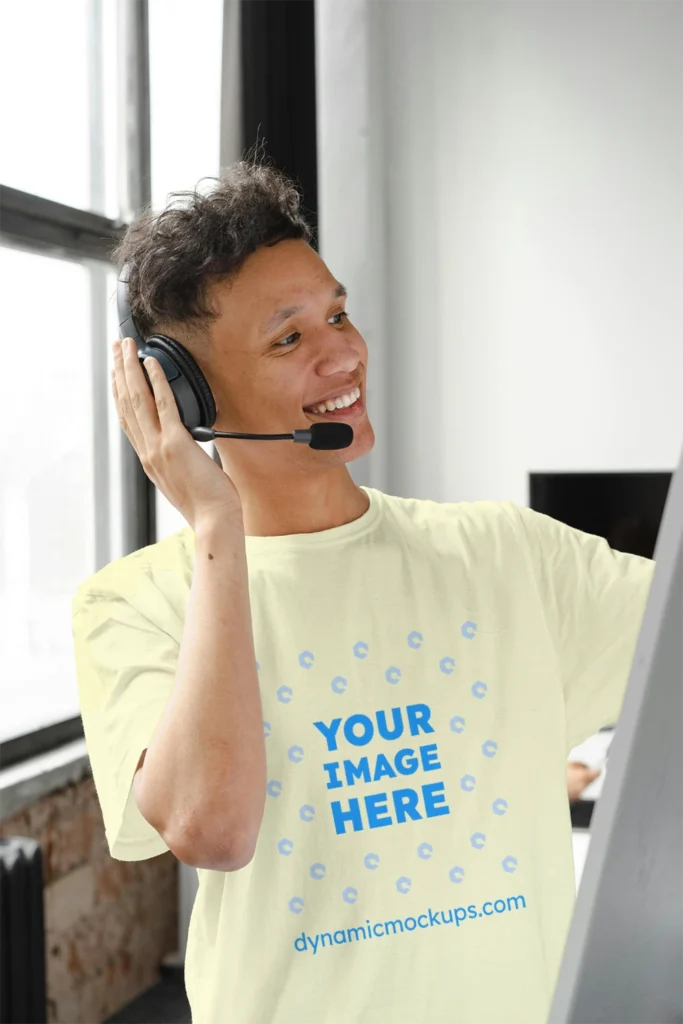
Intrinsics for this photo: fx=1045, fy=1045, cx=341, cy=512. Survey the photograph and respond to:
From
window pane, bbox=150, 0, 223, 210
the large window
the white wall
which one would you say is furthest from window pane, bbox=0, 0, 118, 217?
the white wall

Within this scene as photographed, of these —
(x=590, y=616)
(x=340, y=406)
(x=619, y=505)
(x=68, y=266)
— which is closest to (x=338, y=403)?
(x=340, y=406)

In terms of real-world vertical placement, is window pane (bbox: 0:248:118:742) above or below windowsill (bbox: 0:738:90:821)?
A: above

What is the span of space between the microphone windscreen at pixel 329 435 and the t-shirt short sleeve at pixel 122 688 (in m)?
0.22

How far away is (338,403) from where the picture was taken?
1108 millimetres

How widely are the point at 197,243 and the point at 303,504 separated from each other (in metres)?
0.30

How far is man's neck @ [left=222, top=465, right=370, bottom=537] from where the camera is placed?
1.11m

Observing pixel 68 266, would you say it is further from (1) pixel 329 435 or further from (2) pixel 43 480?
(1) pixel 329 435

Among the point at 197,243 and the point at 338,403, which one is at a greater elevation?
the point at 197,243

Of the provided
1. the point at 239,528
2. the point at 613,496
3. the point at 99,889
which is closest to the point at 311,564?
the point at 239,528

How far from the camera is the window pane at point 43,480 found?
2348 mm

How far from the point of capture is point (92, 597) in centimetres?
103

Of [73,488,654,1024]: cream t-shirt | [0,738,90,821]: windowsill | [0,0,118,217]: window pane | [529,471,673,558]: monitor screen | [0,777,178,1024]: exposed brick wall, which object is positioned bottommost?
[0,777,178,1024]: exposed brick wall

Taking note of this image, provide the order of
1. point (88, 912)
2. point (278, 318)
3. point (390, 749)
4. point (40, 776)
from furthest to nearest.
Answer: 1. point (88, 912)
2. point (40, 776)
3. point (278, 318)
4. point (390, 749)

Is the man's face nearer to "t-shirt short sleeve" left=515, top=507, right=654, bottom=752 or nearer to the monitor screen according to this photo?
"t-shirt short sleeve" left=515, top=507, right=654, bottom=752
